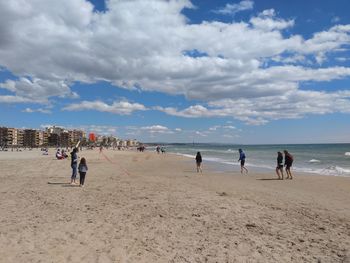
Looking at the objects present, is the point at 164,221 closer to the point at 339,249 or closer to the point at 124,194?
the point at 339,249

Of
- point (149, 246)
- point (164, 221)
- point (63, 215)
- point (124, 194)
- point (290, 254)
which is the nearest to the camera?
point (290, 254)

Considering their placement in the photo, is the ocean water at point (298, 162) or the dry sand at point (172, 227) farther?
the ocean water at point (298, 162)

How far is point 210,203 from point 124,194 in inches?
136

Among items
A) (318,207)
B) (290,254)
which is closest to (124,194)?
(318,207)

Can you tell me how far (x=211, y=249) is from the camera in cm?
665

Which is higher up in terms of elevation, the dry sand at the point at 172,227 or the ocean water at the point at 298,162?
the ocean water at the point at 298,162

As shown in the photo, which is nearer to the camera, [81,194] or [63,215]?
[63,215]

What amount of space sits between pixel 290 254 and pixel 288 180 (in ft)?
45.8

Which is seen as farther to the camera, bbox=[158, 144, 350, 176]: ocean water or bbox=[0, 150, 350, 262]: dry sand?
bbox=[158, 144, 350, 176]: ocean water

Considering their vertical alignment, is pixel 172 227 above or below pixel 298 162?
below

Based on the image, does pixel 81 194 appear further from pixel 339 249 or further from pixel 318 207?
pixel 339 249

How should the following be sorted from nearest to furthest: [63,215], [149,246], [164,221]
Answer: [149,246] < [164,221] < [63,215]

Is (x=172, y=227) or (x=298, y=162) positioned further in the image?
(x=298, y=162)

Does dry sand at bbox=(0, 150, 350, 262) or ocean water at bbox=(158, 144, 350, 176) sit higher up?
ocean water at bbox=(158, 144, 350, 176)
